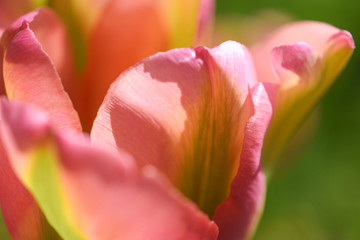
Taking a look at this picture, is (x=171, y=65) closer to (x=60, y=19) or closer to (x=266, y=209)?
(x=60, y=19)

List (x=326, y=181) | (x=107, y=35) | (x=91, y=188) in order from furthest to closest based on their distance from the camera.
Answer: (x=326, y=181)
(x=107, y=35)
(x=91, y=188)

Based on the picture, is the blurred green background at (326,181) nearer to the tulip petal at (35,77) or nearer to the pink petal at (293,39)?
the pink petal at (293,39)

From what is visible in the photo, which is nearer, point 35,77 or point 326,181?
point 35,77

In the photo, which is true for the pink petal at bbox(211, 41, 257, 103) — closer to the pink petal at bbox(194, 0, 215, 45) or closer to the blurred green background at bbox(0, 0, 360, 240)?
the pink petal at bbox(194, 0, 215, 45)

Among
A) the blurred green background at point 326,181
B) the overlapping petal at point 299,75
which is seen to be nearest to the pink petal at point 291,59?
the overlapping petal at point 299,75

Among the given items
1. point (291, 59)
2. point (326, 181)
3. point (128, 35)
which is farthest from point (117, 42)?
point (326, 181)

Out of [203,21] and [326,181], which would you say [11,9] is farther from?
[326,181]
